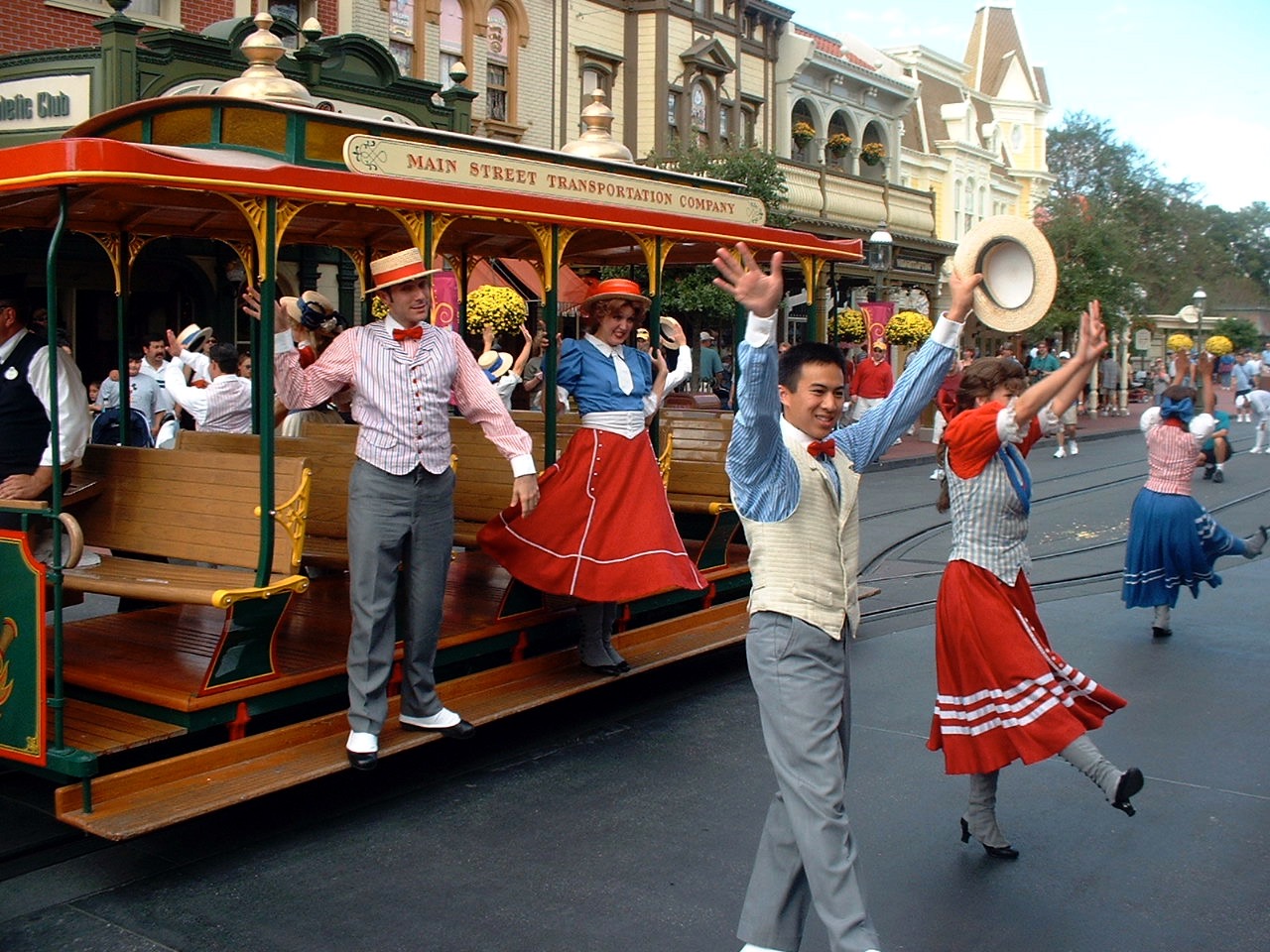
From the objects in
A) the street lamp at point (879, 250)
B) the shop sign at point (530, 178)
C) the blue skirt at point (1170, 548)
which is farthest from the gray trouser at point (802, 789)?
the street lamp at point (879, 250)

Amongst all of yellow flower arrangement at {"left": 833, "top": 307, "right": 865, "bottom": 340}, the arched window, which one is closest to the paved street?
yellow flower arrangement at {"left": 833, "top": 307, "right": 865, "bottom": 340}

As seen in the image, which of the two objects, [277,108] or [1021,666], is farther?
[277,108]

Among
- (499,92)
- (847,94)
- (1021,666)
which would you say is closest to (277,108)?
(1021,666)

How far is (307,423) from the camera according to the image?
7926 millimetres

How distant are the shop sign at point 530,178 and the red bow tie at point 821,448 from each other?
2799mm

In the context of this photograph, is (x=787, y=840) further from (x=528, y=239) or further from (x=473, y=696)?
(x=528, y=239)

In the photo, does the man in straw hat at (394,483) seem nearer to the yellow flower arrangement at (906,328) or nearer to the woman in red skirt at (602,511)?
the woman in red skirt at (602,511)

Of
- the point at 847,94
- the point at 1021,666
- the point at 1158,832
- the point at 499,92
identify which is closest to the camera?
the point at 1021,666

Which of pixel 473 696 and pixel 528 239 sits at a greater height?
pixel 528 239

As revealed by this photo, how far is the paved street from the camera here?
4.29m

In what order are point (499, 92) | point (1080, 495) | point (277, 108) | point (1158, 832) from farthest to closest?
point (499, 92) < point (1080, 495) < point (277, 108) < point (1158, 832)

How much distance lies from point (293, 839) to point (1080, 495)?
13292 mm

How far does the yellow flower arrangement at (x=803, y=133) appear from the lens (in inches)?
1193

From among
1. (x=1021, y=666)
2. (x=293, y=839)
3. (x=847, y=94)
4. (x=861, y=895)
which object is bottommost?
(x=293, y=839)
